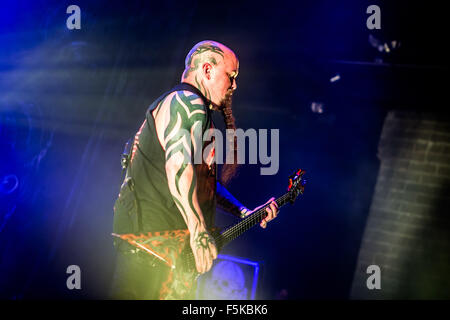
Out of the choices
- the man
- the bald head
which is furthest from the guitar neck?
the bald head

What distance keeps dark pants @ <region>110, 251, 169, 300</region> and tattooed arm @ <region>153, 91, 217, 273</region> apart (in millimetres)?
253

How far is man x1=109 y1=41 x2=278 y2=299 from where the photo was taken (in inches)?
76.1

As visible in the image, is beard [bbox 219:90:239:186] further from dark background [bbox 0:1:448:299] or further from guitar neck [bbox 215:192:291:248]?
dark background [bbox 0:1:448:299]

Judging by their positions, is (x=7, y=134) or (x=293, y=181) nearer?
(x=7, y=134)

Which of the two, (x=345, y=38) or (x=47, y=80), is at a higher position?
(x=345, y=38)

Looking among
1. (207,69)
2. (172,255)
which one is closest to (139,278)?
(172,255)

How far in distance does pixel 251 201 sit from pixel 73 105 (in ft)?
8.07

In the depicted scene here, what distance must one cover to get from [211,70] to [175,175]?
27.5 inches

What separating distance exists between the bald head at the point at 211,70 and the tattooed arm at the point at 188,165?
0.25m

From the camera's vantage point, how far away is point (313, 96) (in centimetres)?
489

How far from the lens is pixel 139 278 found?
6.57ft
